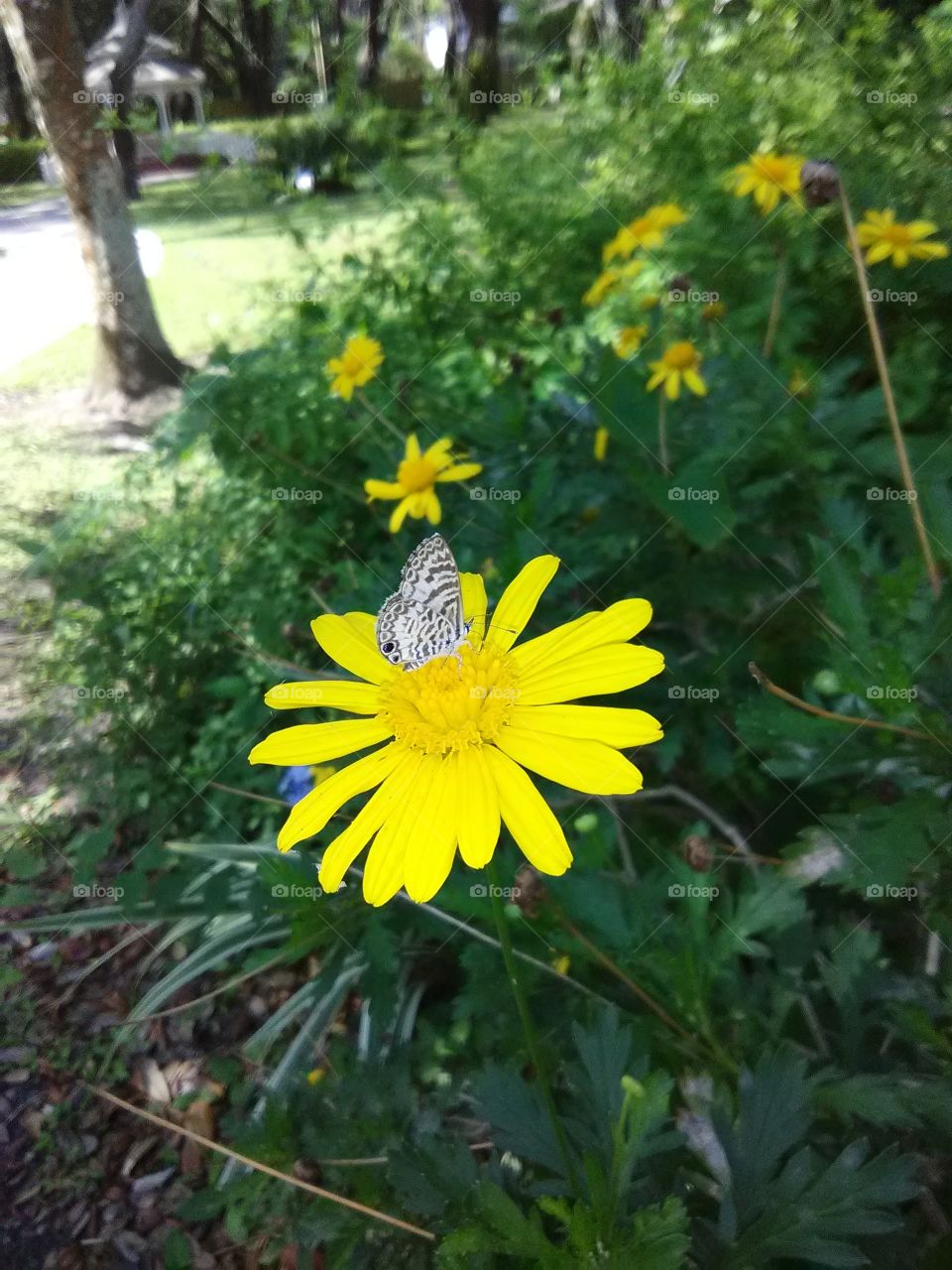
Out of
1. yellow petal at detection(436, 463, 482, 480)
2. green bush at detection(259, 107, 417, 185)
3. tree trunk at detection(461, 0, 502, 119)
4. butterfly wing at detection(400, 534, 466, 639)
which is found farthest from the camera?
tree trunk at detection(461, 0, 502, 119)

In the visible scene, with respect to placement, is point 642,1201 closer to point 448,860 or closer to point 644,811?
point 448,860

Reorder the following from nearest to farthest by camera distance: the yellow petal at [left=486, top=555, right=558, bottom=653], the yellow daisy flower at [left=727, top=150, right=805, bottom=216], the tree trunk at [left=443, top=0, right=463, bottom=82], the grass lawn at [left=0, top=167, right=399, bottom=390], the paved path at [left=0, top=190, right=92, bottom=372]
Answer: the yellow petal at [left=486, top=555, right=558, bottom=653] → the yellow daisy flower at [left=727, top=150, right=805, bottom=216] → the grass lawn at [left=0, top=167, right=399, bottom=390] → the paved path at [left=0, top=190, right=92, bottom=372] → the tree trunk at [left=443, top=0, right=463, bottom=82]

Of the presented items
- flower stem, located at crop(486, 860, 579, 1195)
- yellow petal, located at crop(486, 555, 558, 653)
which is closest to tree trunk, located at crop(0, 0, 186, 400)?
yellow petal, located at crop(486, 555, 558, 653)

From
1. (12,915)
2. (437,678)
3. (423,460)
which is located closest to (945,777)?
(437,678)

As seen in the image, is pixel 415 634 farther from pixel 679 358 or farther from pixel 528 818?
pixel 679 358

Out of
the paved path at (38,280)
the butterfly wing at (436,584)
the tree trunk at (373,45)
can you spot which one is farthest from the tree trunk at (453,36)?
the butterfly wing at (436,584)

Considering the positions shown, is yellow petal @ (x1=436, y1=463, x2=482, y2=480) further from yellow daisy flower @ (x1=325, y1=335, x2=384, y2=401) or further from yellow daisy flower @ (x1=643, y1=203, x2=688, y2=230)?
yellow daisy flower @ (x1=643, y1=203, x2=688, y2=230)

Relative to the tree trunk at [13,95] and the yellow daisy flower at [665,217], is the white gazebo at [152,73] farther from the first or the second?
the yellow daisy flower at [665,217]
